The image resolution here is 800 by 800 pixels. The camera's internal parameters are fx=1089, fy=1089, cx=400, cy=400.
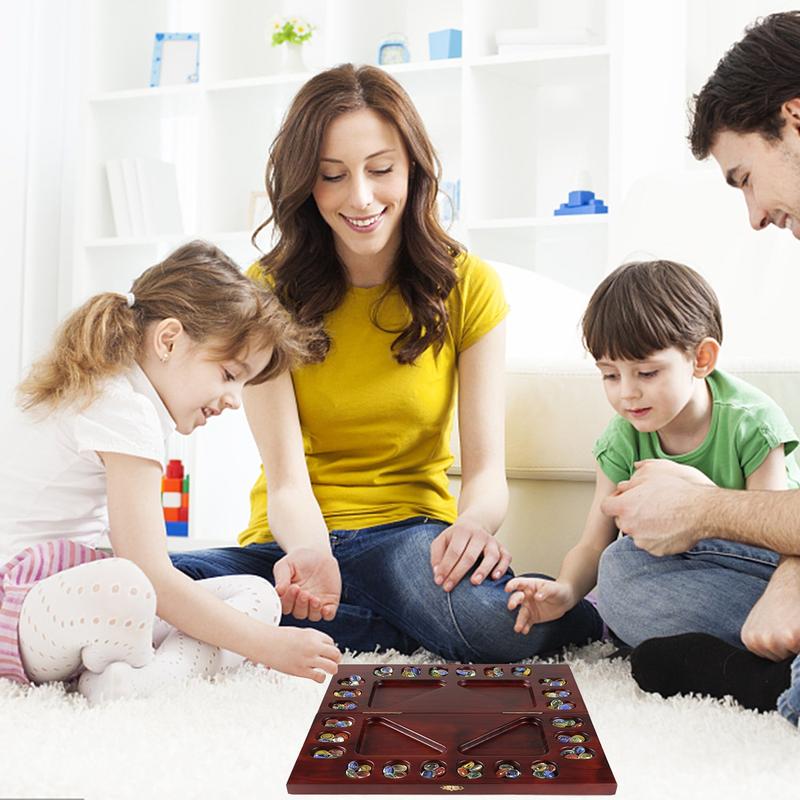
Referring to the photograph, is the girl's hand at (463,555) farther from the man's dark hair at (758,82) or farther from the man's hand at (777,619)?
the man's dark hair at (758,82)

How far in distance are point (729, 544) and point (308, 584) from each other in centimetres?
52

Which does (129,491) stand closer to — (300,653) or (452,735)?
(300,653)

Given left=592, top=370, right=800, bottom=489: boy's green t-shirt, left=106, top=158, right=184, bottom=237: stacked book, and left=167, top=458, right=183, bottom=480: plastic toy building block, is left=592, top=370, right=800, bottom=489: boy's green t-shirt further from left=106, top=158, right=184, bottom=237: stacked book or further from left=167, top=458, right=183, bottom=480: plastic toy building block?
left=106, top=158, right=184, bottom=237: stacked book

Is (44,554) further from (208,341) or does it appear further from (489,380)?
(489,380)

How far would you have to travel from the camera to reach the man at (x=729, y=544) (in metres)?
1.12

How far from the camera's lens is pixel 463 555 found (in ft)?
4.51

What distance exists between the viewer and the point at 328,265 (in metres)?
1.61

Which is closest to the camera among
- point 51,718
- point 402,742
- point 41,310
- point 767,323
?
point 402,742

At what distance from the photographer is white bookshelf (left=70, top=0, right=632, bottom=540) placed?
316 centimetres

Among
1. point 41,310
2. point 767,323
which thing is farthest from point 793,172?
point 41,310

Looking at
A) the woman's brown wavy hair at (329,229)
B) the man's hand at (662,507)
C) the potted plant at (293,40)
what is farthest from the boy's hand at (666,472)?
the potted plant at (293,40)

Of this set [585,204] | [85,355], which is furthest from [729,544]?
[585,204]

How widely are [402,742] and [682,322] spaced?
2.33 feet

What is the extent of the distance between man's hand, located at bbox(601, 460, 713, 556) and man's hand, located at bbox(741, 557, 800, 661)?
110mm
